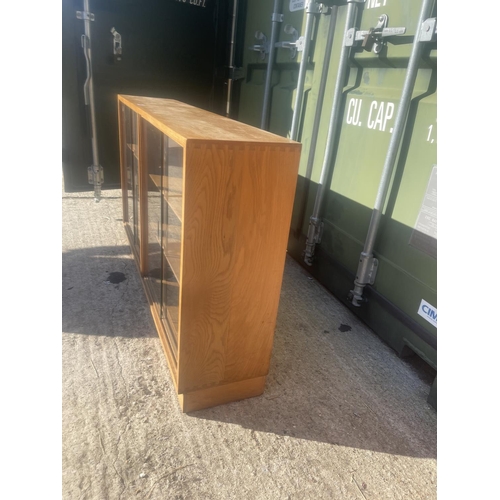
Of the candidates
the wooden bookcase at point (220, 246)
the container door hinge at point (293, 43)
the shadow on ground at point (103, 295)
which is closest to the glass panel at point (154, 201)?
the wooden bookcase at point (220, 246)

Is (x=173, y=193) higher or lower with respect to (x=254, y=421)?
higher

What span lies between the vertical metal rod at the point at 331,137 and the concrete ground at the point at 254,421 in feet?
2.23

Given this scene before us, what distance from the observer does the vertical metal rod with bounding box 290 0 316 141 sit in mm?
2916

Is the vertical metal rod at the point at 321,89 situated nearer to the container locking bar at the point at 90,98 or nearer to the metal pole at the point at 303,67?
the metal pole at the point at 303,67

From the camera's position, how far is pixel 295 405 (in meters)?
2.01

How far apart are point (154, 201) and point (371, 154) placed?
147 cm

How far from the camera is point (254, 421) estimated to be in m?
1.89

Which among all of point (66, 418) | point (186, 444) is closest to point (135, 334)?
point (66, 418)

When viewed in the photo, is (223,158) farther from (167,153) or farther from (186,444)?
(186,444)

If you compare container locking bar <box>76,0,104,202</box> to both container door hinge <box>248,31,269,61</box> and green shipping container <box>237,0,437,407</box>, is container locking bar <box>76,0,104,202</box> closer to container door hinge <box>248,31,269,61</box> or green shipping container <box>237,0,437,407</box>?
container door hinge <box>248,31,269,61</box>

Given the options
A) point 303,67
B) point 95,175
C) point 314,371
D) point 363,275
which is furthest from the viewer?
point 95,175

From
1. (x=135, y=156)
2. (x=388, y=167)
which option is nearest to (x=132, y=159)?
(x=135, y=156)

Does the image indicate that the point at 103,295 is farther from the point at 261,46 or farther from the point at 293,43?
the point at 261,46

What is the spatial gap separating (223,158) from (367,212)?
4.97ft
